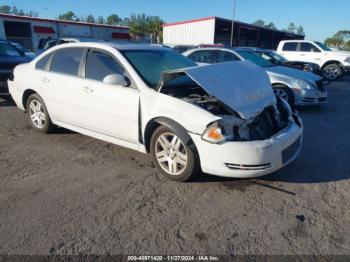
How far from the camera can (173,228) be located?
2785mm

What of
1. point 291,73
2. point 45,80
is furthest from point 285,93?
point 45,80

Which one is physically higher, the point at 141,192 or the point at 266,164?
the point at 266,164

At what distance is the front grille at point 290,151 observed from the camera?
3.51 metres

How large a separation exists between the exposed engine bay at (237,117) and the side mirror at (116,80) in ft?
1.66

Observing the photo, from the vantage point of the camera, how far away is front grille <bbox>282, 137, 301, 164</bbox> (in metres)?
3.51

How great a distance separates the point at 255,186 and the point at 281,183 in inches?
13.2

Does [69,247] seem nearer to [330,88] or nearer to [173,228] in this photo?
[173,228]

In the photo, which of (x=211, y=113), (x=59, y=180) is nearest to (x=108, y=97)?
(x=59, y=180)

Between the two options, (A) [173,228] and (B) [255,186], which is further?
(B) [255,186]

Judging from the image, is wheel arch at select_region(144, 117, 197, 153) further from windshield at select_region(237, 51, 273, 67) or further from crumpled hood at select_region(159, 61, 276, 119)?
windshield at select_region(237, 51, 273, 67)

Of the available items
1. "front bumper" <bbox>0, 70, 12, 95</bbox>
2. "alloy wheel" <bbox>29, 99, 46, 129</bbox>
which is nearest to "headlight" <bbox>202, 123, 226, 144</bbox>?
"alloy wheel" <bbox>29, 99, 46, 129</bbox>

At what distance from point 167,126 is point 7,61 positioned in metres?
6.46

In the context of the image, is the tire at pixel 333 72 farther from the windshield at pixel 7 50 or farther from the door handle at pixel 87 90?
the door handle at pixel 87 90

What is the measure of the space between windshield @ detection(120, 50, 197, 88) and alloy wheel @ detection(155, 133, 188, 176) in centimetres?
75
